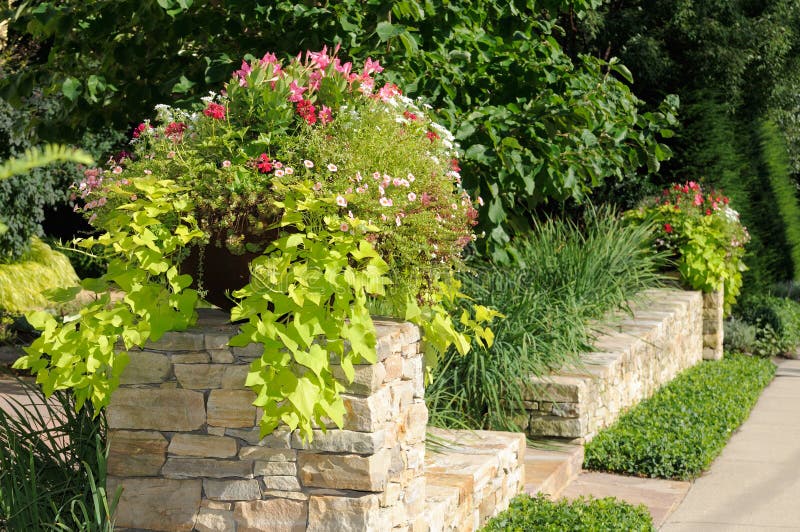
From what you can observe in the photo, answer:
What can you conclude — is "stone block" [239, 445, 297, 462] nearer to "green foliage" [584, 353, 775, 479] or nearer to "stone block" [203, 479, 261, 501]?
"stone block" [203, 479, 261, 501]

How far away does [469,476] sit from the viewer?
172 inches

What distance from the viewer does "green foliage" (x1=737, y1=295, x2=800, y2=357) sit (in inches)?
471

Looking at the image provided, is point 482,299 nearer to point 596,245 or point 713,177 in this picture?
point 596,245

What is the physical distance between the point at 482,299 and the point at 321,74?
11.2ft

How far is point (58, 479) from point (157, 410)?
76 centimetres

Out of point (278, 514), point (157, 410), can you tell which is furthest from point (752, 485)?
point (157, 410)

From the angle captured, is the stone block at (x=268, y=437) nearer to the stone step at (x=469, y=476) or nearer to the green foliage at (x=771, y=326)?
the stone step at (x=469, y=476)

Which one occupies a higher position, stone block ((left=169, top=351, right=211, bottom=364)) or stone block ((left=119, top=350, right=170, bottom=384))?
stone block ((left=169, top=351, right=211, bottom=364))

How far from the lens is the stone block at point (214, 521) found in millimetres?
3461

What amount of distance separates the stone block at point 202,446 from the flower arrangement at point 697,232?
801cm

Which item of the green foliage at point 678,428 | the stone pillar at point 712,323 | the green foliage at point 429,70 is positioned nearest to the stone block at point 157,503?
the green foliage at point 429,70

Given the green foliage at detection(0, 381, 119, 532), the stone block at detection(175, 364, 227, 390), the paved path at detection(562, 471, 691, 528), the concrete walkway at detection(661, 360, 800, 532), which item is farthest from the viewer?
the paved path at detection(562, 471, 691, 528)

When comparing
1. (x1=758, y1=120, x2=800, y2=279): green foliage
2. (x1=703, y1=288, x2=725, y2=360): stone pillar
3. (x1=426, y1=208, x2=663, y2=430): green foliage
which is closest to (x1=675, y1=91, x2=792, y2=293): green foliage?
(x1=758, y1=120, x2=800, y2=279): green foliage

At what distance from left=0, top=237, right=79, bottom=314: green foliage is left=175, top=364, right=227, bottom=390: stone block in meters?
7.64
